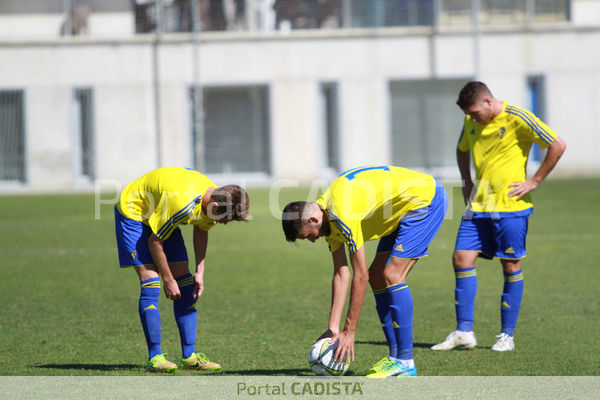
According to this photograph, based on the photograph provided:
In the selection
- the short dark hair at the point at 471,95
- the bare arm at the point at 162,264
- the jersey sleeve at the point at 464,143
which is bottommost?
the bare arm at the point at 162,264

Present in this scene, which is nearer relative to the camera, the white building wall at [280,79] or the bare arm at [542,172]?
the bare arm at [542,172]

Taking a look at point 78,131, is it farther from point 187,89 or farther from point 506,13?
point 506,13

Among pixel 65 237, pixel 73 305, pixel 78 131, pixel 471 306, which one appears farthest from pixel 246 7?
pixel 471 306

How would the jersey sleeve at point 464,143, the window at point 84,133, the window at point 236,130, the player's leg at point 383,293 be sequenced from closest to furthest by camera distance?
1. the player's leg at point 383,293
2. the jersey sleeve at point 464,143
3. the window at point 84,133
4. the window at point 236,130

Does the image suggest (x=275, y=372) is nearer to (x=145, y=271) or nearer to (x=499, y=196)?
(x=145, y=271)

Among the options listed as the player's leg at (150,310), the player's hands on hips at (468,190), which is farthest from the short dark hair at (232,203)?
the player's hands on hips at (468,190)

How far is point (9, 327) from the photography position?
24.4 ft

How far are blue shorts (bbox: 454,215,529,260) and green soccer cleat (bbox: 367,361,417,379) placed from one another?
1518mm

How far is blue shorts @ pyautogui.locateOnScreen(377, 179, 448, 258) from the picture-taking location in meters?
5.61

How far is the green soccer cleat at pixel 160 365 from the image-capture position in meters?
5.68

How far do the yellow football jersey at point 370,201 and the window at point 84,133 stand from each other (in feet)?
83.6

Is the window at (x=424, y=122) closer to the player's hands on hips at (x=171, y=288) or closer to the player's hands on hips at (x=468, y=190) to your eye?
the player's hands on hips at (x=468, y=190)

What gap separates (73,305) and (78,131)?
22.5m

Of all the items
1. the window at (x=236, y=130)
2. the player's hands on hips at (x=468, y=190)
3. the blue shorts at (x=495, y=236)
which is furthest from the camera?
the window at (x=236, y=130)
